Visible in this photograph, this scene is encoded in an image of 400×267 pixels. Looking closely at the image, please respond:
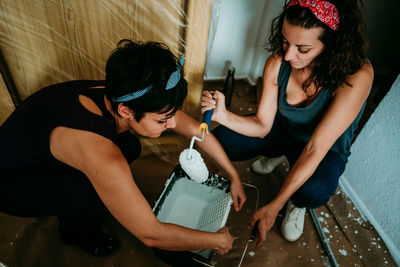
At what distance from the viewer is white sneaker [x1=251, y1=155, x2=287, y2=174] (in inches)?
56.3

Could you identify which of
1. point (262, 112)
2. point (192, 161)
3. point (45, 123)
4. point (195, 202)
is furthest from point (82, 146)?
point (262, 112)

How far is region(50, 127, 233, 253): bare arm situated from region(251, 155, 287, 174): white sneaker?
2.51 feet

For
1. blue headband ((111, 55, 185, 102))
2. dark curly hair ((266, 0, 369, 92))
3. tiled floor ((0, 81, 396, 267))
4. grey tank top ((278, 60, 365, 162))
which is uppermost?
dark curly hair ((266, 0, 369, 92))

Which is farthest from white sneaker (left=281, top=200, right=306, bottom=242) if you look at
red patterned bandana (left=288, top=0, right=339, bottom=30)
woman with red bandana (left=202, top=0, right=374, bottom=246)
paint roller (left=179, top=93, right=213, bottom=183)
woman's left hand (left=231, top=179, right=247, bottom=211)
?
red patterned bandana (left=288, top=0, right=339, bottom=30)

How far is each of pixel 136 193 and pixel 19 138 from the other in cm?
41

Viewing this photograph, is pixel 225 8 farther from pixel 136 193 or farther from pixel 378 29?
pixel 136 193

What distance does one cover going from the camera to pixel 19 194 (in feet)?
2.78

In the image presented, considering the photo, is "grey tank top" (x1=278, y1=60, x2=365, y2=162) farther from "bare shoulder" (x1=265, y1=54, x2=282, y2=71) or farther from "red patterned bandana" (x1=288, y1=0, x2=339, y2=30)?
"red patterned bandana" (x1=288, y1=0, x2=339, y2=30)

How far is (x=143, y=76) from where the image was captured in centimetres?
66

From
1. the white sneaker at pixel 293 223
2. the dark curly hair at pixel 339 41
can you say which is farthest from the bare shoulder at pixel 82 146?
the white sneaker at pixel 293 223

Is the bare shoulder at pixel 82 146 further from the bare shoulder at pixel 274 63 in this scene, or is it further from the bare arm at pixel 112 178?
the bare shoulder at pixel 274 63

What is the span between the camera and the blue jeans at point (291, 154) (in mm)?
1038

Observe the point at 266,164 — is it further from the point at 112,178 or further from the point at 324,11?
the point at 112,178

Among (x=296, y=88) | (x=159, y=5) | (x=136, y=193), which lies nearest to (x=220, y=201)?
(x=136, y=193)
